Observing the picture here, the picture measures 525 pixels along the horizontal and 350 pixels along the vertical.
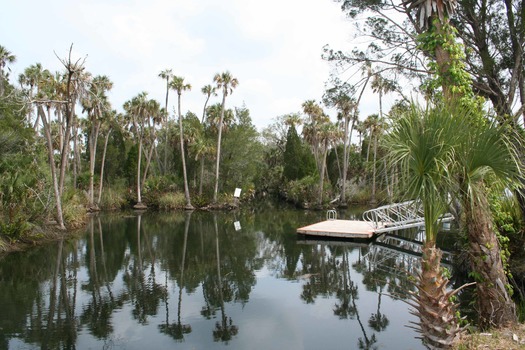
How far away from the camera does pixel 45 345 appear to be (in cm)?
755

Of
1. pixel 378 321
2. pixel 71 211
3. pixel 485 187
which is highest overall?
pixel 485 187

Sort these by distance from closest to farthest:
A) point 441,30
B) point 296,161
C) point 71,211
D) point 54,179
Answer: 1. point 441,30
2. point 54,179
3. point 71,211
4. point 296,161

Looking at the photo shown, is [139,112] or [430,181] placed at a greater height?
[139,112]

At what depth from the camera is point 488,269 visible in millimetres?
6133

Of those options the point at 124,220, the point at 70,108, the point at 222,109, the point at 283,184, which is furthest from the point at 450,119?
the point at 283,184

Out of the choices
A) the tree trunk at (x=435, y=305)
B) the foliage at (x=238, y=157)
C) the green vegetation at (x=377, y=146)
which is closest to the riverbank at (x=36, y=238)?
the green vegetation at (x=377, y=146)

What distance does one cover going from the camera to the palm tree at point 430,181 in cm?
513

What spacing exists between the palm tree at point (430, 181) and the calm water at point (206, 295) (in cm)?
43

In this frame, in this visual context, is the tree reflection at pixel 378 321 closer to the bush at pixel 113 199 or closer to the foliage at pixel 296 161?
the bush at pixel 113 199

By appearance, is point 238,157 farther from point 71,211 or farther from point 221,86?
point 71,211

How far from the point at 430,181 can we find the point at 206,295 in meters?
7.45

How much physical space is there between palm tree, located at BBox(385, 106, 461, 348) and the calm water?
17.0 inches

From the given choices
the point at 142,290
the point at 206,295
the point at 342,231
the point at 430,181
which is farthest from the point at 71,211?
the point at 430,181

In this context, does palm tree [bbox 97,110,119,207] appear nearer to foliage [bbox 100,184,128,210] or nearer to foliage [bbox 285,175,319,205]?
foliage [bbox 100,184,128,210]
